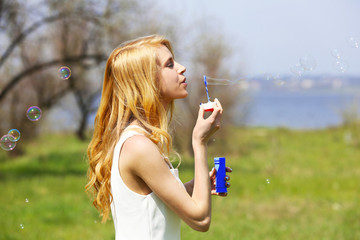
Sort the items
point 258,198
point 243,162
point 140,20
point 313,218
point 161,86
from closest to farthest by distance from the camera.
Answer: point 161,86 < point 313,218 < point 258,198 < point 140,20 < point 243,162

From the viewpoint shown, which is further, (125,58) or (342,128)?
(342,128)

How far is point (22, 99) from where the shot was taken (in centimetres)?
1346

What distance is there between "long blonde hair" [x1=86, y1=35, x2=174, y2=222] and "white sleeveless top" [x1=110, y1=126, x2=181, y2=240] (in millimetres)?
99

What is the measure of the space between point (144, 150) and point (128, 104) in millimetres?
220

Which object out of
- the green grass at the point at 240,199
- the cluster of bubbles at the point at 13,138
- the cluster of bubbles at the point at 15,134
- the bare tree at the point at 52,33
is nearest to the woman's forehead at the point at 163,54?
the cluster of bubbles at the point at 15,134

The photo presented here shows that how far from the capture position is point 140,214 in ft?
5.95

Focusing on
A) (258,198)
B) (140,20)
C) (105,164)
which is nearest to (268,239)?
(258,198)

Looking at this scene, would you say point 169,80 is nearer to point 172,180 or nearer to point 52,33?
point 172,180

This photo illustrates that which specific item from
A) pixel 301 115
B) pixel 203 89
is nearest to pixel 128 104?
pixel 203 89

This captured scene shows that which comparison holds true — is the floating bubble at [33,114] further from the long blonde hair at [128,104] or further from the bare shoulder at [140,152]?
the bare shoulder at [140,152]

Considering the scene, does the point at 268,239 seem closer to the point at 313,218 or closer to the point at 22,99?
the point at 313,218

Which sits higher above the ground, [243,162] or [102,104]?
[102,104]

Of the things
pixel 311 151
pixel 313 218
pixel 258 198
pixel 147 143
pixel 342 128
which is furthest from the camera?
pixel 342 128

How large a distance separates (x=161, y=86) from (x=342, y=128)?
19.4m
